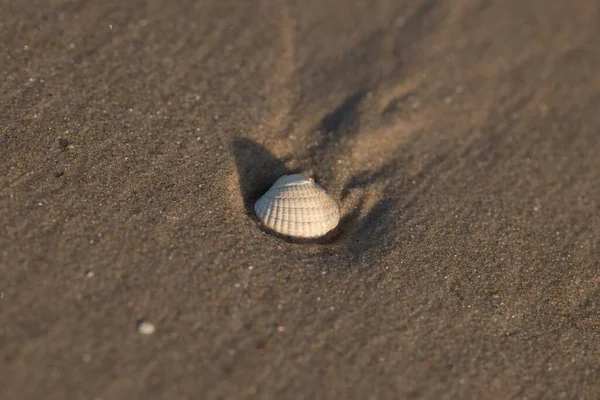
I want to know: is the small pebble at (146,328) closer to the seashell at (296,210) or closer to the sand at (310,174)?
the sand at (310,174)

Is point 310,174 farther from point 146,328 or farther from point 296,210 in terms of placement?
point 146,328

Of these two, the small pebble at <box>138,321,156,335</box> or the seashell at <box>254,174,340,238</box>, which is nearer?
the small pebble at <box>138,321,156,335</box>

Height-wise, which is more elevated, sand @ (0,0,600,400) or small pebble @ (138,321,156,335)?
sand @ (0,0,600,400)

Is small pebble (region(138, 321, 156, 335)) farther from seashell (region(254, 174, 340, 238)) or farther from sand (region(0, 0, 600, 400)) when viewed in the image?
seashell (region(254, 174, 340, 238))

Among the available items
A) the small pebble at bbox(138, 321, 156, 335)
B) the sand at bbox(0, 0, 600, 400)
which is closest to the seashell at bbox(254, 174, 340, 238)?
the sand at bbox(0, 0, 600, 400)

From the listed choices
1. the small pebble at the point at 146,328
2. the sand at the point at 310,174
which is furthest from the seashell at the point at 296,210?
the small pebble at the point at 146,328

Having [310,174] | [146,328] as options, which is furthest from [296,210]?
[146,328]
